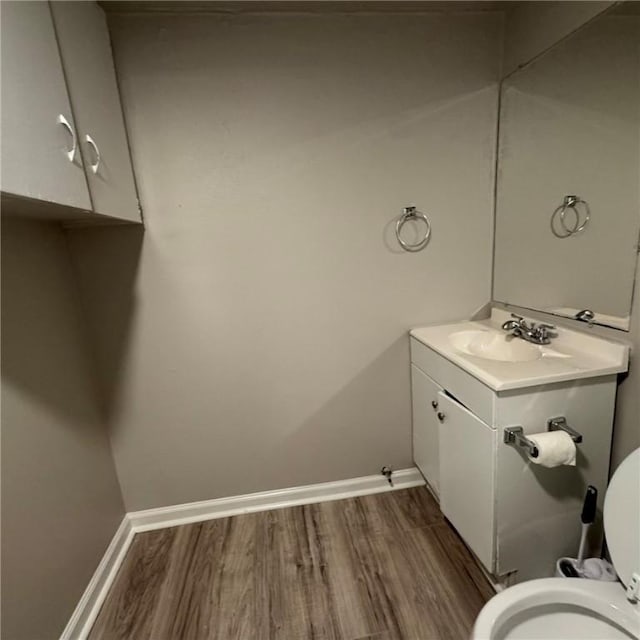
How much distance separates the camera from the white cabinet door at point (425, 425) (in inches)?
62.0

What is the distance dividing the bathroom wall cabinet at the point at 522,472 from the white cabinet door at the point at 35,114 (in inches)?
52.2

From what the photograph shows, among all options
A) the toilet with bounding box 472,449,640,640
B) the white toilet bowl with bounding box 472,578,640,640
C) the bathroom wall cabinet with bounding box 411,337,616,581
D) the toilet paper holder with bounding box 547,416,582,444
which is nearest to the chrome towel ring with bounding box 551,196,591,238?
the bathroom wall cabinet with bounding box 411,337,616,581

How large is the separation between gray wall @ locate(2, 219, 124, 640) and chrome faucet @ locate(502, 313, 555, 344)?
1784 millimetres

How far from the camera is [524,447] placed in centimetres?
112

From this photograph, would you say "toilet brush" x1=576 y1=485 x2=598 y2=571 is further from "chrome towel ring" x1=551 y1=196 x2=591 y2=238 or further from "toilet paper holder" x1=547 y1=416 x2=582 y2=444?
"chrome towel ring" x1=551 y1=196 x2=591 y2=238

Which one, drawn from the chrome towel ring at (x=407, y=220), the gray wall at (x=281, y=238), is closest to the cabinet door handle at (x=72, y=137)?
the gray wall at (x=281, y=238)

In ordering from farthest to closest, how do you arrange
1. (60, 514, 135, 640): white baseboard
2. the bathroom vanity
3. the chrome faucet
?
the chrome faucet < (60, 514, 135, 640): white baseboard < the bathroom vanity

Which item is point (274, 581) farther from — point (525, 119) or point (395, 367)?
point (525, 119)

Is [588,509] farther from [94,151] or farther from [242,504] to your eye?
[94,151]

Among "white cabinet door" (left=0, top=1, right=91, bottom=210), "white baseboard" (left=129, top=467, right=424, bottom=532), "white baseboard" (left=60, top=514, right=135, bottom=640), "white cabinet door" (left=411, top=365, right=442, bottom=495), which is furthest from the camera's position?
"white baseboard" (left=129, top=467, right=424, bottom=532)

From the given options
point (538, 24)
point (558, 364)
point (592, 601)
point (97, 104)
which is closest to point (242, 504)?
point (592, 601)

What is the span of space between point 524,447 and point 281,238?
122cm

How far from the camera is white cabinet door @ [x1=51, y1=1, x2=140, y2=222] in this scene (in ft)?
3.39

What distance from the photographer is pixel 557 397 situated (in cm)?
114
